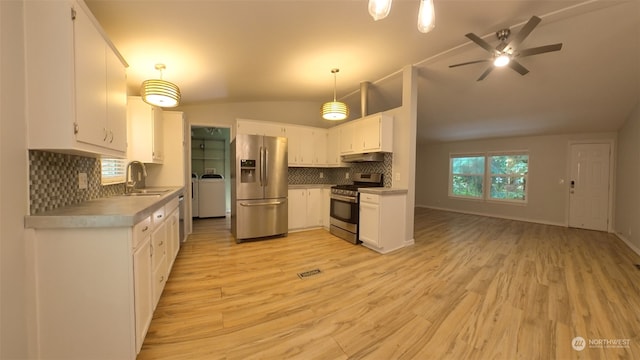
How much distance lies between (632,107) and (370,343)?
615 cm

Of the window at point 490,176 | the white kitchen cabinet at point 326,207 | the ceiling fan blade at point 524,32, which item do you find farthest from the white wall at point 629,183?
the white kitchen cabinet at point 326,207

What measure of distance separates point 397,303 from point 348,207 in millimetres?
1980

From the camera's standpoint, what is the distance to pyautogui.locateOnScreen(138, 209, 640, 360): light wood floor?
1552mm

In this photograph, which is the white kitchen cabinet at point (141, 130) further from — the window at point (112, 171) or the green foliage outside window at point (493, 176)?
the green foliage outside window at point (493, 176)

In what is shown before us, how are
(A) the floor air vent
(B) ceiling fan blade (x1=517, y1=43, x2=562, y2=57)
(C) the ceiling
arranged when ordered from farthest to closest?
1. (A) the floor air vent
2. (B) ceiling fan blade (x1=517, y1=43, x2=562, y2=57)
3. (C) the ceiling

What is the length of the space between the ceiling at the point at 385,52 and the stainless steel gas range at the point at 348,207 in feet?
6.10

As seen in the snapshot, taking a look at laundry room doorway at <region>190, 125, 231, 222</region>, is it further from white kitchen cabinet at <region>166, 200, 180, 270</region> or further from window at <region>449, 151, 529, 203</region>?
window at <region>449, 151, 529, 203</region>

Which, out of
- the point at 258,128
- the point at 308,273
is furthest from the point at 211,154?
the point at 308,273

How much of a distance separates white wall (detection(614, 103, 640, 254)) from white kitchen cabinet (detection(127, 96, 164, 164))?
757cm

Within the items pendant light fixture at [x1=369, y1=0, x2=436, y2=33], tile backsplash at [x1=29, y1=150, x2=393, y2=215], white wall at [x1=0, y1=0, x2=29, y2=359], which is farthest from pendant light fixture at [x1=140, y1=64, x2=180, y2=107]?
pendant light fixture at [x1=369, y1=0, x2=436, y2=33]

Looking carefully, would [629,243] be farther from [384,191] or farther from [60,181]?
[60,181]

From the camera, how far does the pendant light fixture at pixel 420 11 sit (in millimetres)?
1335

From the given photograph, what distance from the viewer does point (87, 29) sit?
4.66ft

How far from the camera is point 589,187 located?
5.07m
